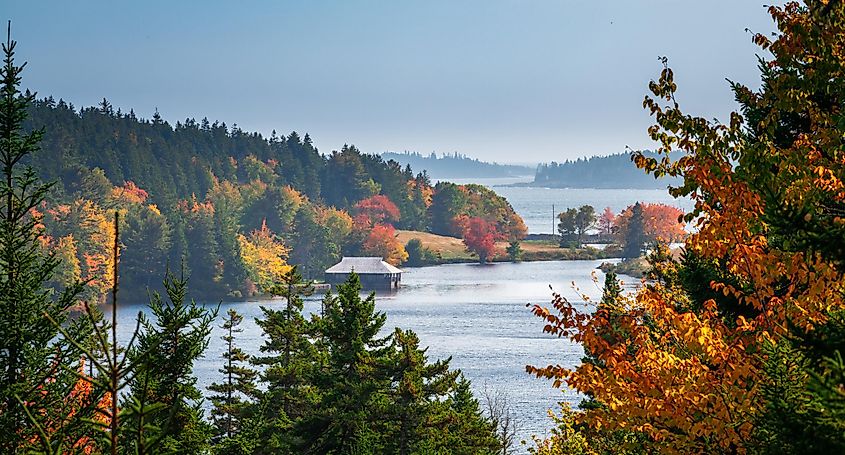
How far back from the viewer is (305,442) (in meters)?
21.9

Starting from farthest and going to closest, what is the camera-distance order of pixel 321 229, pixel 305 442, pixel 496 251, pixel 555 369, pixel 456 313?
1. pixel 496 251
2. pixel 321 229
3. pixel 456 313
4. pixel 305 442
5. pixel 555 369

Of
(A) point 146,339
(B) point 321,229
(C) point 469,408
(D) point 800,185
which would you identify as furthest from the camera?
(B) point 321,229

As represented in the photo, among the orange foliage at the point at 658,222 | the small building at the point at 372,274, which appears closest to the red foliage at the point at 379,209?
the orange foliage at the point at 658,222

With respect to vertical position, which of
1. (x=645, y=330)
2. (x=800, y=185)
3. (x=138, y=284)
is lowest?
(x=138, y=284)

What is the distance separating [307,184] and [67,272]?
267 ft

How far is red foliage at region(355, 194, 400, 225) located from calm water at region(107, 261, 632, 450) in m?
34.9

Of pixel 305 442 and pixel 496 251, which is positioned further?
pixel 496 251

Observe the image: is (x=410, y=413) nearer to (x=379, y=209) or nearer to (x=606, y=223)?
(x=606, y=223)

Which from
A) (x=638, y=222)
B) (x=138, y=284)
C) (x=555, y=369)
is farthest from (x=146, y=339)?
(x=638, y=222)

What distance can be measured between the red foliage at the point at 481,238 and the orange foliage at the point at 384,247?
10053 millimetres

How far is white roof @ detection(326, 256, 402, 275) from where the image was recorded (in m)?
99.1

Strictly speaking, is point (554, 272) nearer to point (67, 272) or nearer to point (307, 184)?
point (67, 272)

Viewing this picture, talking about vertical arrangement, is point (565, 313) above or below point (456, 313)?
above

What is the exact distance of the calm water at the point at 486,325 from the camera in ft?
144
